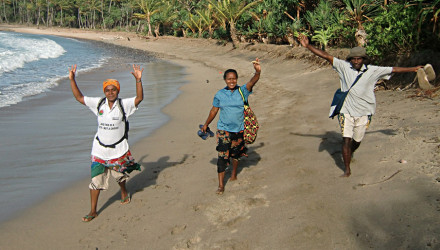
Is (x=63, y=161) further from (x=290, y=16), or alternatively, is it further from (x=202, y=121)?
(x=290, y=16)

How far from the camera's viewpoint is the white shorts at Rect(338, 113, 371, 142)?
4.29m

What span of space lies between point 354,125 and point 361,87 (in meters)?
0.44

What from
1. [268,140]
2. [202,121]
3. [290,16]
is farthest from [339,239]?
[290,16]

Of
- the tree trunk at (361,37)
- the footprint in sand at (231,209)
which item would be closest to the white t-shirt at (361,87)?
the footprint in sand at (231,209)

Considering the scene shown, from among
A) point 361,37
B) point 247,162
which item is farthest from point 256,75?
point 361,37

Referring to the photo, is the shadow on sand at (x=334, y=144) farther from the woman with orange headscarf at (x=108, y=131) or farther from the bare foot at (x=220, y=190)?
the woman with orange headscarf at (x=108, y=131)

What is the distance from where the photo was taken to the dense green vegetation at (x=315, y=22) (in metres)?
8.16

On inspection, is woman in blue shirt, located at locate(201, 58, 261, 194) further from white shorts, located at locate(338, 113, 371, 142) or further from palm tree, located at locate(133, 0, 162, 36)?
palm tree, located at locate(133, 0, 162, 36)

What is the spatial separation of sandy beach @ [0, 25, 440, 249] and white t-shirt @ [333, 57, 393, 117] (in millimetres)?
744

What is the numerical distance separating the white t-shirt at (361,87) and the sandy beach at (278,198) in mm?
744

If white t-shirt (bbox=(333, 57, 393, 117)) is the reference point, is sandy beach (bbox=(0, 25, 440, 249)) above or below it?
below

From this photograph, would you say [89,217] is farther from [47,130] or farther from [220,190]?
[47,130]

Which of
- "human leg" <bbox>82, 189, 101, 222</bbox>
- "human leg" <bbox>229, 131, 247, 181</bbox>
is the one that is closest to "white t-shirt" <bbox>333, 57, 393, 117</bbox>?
"human leg" <bbox>229, 131, 247, 181</bbox>

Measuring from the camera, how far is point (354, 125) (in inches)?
171
